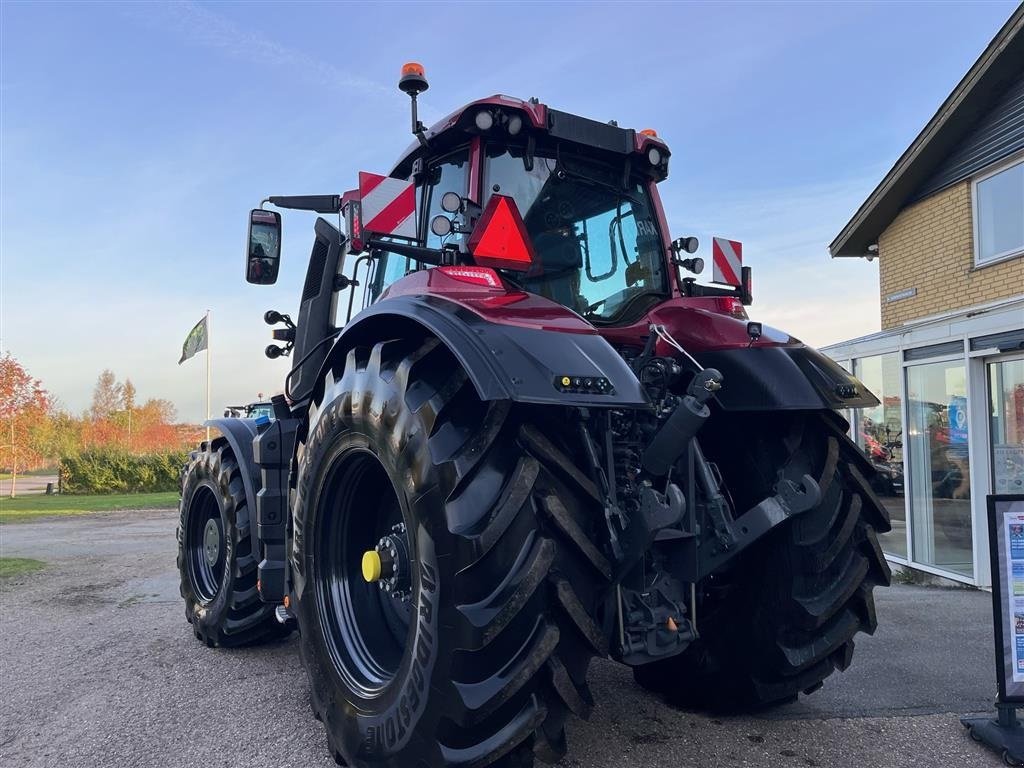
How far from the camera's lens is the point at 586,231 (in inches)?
135

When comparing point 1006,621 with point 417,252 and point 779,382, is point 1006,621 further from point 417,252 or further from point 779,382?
point 417,252

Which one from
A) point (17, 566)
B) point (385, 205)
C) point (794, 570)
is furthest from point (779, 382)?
point (17, 566)

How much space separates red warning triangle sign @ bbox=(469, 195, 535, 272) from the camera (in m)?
2.58

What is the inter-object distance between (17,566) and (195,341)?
13646 mm

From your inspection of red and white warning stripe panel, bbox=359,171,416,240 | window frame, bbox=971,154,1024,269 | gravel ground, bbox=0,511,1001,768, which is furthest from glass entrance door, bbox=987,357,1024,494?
red and white warning stripe panel, bbox=359,171,416,240

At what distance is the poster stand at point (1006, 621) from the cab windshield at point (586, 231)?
1947 millimetres

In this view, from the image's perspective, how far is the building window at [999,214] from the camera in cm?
945

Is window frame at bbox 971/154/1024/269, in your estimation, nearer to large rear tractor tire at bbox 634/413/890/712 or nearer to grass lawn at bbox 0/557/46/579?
large rear tractor tire at bbox 634/413/890/712

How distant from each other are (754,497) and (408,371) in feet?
5.36

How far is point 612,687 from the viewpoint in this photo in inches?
155

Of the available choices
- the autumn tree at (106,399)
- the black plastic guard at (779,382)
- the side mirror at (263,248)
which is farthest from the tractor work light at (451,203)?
the autumn tree at (106,399)

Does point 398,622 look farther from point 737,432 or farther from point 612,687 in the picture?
point 737,432

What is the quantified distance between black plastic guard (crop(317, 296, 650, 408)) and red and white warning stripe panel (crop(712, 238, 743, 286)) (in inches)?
68.4

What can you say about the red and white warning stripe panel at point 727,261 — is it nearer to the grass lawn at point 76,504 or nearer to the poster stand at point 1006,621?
the poster stand at point 1006,621
